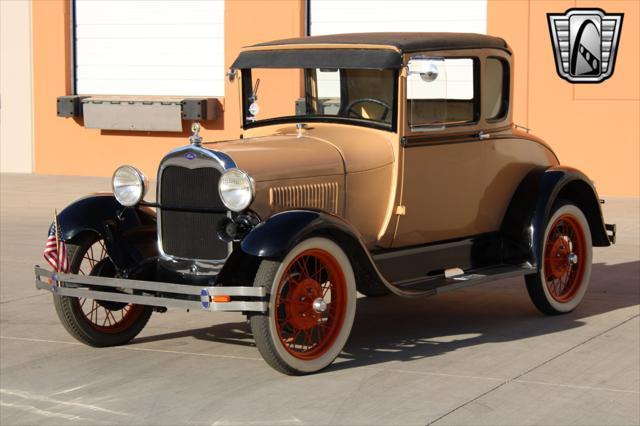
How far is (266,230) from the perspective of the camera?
21.5ft

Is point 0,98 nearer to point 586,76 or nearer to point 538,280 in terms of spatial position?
point 586,76

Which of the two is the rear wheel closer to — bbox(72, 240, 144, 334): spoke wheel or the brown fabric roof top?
bbox(72, 240, 144, 334): spoke wheel

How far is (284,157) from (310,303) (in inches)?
34.5

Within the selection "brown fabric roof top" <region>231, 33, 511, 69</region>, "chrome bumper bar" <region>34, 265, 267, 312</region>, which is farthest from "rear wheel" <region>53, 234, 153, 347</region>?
"brown fabric roof top" <region>231, 33, 511, 69</region>

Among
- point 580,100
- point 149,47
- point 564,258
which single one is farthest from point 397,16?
point 564,258

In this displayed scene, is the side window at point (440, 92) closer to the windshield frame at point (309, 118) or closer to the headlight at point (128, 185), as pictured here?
the windshield frame at point (309, 118)

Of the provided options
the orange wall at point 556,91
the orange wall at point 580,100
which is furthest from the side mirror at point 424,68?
the orange wall at point 580,100

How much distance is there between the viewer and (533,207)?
8312mm

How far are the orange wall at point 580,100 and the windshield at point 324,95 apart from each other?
28.2ft

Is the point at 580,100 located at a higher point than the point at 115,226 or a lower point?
higher

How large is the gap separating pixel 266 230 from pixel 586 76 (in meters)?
10.4

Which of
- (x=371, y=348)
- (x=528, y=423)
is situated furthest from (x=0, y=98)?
(x=528, y=423)

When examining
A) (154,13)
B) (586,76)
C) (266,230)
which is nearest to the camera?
(266,230)

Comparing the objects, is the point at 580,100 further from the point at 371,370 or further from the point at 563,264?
the point at 371,370
